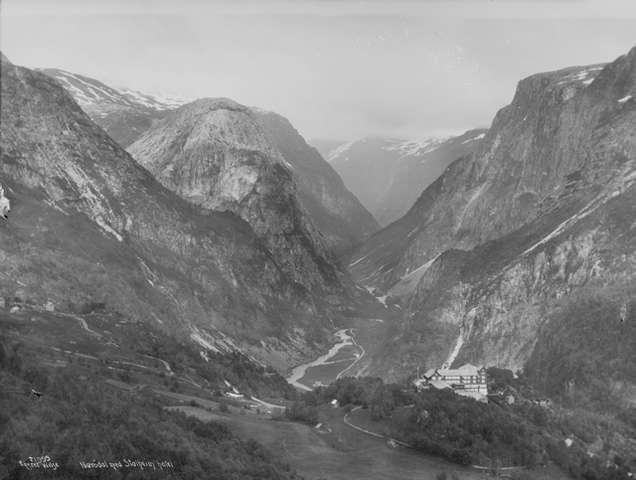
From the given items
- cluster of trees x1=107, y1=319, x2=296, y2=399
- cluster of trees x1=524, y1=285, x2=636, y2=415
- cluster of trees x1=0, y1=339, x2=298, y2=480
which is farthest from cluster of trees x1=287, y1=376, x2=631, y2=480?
cluster of trees x1=107, y1=319, x2=296, y2=399

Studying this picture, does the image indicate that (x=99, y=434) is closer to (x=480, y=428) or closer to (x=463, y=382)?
(x=480, y=428)

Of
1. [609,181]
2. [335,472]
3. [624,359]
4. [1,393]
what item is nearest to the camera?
[1,393]

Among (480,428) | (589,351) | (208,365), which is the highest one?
(589,351)

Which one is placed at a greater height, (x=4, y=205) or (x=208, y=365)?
(x=4, y=205)

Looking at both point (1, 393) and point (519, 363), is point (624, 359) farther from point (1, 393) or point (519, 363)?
point (1, 393)

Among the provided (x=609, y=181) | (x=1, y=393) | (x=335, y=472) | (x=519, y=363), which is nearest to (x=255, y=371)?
(x=519, y=363)

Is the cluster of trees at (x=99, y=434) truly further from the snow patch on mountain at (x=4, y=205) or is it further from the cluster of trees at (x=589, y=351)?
the snow patch on mountain at (x=4, y=205)

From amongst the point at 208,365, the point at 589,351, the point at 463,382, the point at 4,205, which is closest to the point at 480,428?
the point at 463,382
